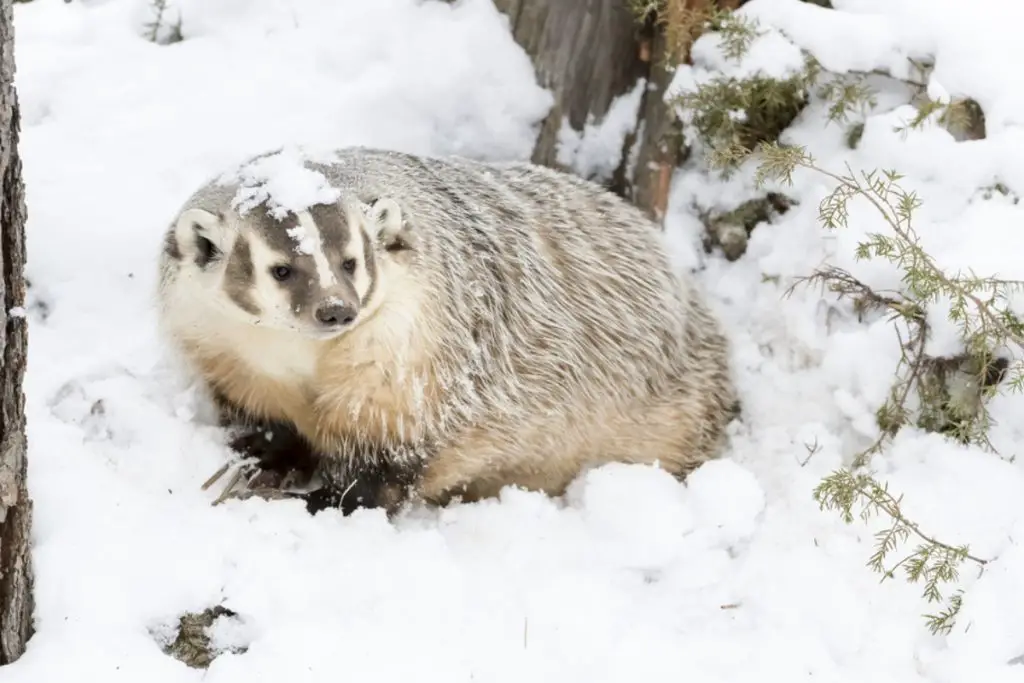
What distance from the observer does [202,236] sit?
228 centimetres

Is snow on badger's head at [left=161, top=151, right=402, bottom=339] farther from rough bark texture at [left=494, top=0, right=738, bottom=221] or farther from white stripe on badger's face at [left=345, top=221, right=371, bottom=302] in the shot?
rough bark texture at [left=494, top=0, right=738, bottom=221]

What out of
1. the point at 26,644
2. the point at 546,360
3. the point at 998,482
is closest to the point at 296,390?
the point at 546,360

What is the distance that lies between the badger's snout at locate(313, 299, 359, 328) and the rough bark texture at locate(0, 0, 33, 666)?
52 centimetres

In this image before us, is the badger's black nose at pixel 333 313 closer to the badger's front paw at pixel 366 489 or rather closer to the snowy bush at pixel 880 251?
the badger's front paw at pixel 366 489

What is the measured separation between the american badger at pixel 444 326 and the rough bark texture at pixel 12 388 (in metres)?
0.52

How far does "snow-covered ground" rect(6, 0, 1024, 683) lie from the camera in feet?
6.77

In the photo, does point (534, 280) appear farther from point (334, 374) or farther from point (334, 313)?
point (334, 313)

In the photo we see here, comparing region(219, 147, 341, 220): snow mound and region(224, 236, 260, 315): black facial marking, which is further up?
region(219, 147, 341, 220): snow mound

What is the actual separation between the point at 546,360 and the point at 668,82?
953 millimetres

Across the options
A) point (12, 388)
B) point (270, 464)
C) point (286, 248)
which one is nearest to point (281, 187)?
point (286, 248)

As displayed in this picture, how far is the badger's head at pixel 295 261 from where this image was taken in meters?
2.16

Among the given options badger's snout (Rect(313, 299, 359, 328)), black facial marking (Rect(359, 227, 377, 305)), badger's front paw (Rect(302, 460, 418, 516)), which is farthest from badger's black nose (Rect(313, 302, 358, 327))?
badger's front paw (Rect(302, 460, 418, 516))

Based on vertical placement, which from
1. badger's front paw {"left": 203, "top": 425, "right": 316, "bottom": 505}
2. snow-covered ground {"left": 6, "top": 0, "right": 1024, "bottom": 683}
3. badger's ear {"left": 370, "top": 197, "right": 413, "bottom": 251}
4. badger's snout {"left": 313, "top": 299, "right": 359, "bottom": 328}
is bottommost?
badger's front paw {"left": 203, "top": 425, "right": 316, "bottom": 505}

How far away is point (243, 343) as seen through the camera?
2.45 meters
